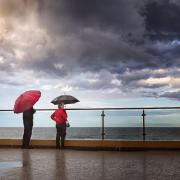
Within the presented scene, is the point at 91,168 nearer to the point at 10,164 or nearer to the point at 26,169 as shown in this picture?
the point at 26,169

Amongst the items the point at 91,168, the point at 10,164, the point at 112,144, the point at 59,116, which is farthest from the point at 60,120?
the point at 91,168

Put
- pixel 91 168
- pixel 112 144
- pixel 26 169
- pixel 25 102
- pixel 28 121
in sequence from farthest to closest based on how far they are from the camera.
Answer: pixel 28 121 < pixel 25 102 < pixel 112 144 < pixel 91 168 < pixel 26 169

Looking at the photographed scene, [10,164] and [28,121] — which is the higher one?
[28,121]

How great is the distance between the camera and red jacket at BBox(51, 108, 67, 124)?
16.5 metres

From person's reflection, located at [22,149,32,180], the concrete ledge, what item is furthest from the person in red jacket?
person's reflection, located at [22,149,32,180]

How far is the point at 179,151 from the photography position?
14586 mm

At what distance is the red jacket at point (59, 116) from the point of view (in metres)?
16.5

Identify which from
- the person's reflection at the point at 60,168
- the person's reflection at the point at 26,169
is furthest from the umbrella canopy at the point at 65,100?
the person's reflection at the point at 26,169

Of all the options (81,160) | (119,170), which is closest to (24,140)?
(81,160)

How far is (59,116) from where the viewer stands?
54.2ft

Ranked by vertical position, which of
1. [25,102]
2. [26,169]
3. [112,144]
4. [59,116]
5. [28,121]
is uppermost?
[25,102]

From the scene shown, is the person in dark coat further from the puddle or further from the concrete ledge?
the puddle

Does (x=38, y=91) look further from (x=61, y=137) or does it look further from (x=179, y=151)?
(x=179, y=151)

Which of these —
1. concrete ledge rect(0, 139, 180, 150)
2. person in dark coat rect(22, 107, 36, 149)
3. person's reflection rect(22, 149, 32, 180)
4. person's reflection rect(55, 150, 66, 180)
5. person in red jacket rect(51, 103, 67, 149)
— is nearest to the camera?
person's reflection rect(22, 149, 32, 180)
